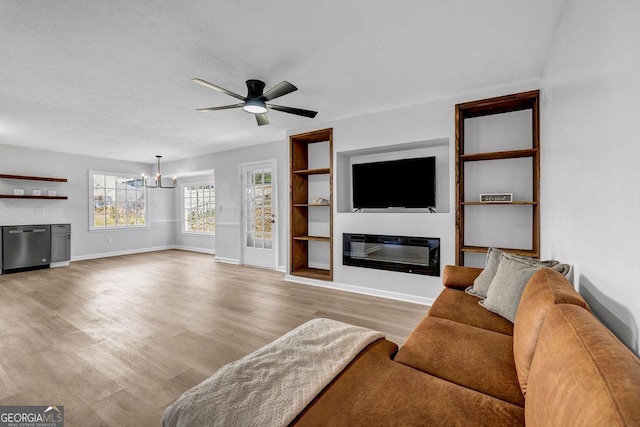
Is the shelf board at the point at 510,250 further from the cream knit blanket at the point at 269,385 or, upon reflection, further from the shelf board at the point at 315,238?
the cream knit blanket at the point at 269,385

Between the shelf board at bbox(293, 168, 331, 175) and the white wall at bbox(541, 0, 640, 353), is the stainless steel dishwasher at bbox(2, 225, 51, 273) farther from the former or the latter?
the white wall at bbox(541, 0, 640, 353)

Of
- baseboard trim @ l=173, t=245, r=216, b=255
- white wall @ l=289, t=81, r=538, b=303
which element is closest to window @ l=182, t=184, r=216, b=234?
baseboard trim @ l=173, t=245, r=216, b=255

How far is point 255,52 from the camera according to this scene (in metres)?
2.38

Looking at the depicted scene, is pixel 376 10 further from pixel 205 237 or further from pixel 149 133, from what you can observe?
pixel 205 237

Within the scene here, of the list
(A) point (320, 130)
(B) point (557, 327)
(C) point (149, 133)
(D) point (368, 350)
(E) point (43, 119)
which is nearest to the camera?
(B) point (557, 327)

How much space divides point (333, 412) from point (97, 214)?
8156 mm

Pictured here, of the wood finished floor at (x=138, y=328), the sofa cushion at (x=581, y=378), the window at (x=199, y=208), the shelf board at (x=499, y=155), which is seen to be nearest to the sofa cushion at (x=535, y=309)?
the sofa cushion at (x=581, y=378)

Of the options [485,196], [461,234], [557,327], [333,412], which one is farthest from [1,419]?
[485,196]

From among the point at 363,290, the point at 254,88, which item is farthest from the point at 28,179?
the point at 363,290

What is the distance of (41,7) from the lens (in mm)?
1820

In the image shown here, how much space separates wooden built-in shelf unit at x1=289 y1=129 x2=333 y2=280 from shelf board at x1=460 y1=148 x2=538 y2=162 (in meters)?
1.95

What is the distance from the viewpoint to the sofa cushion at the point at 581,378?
51 cm

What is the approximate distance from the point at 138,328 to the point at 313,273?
7.99 ft

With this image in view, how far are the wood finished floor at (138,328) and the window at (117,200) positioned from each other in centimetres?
210
